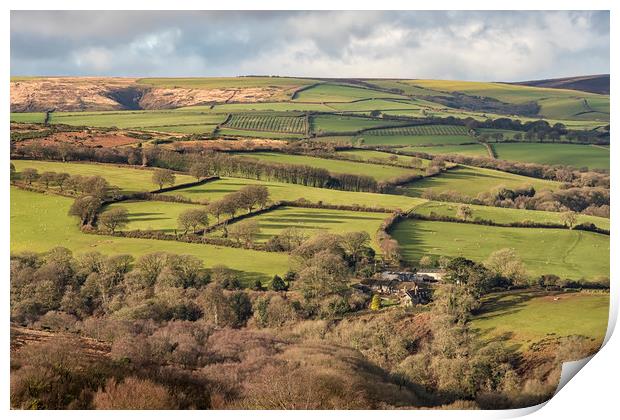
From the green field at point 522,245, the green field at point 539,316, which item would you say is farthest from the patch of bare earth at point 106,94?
the green field at point 539,316

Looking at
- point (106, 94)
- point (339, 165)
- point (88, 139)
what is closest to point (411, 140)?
point (339, 165)

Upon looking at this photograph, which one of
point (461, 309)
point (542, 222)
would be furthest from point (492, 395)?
point (542, 222)

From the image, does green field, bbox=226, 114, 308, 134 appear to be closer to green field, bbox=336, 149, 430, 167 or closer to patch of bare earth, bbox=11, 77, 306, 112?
patch of bare earth, bbox=11, 77, 306, 112

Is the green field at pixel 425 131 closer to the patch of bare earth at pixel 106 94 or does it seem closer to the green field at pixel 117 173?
the patch of bare earth at pixel 106 94

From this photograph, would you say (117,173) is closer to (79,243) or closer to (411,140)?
(79,243)

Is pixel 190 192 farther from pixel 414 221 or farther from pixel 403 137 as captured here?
pixel 403 137
